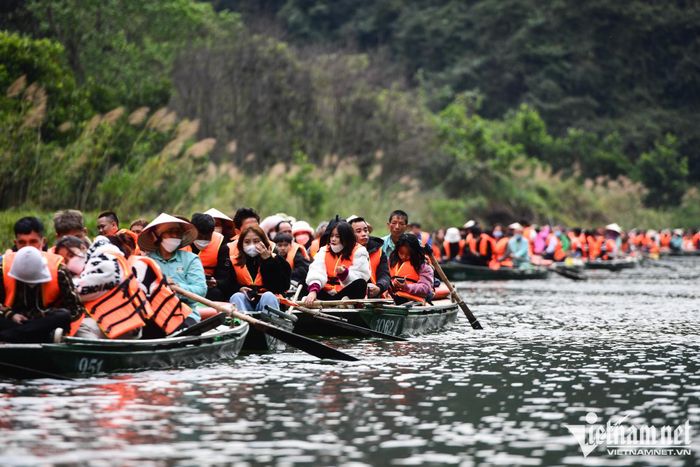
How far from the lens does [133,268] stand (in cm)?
1418

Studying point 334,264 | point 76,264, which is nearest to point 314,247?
point 334,264

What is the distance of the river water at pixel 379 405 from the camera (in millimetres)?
10023

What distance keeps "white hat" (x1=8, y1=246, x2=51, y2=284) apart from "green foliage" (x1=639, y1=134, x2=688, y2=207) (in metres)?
65.5

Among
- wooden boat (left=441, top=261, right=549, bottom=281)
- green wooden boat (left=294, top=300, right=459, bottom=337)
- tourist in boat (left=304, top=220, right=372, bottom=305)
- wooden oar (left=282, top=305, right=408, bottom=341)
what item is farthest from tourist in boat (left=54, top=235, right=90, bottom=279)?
wooden boat (left=441, top=261, right=549, bottom=281)

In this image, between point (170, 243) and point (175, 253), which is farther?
point (175, 253)

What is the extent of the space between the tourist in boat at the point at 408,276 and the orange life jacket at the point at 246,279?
2.79 metres

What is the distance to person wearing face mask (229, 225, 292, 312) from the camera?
648 inches

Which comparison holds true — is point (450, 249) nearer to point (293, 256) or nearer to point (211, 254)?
point (293, 256)

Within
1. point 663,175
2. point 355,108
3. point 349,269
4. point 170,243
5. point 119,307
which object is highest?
point 355,108

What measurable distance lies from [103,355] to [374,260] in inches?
245

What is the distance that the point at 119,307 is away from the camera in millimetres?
13594

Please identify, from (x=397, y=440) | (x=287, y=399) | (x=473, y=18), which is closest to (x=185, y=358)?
(x=287, y=399)

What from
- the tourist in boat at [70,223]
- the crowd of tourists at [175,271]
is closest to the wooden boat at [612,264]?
the crowd of tourists at [175,271]

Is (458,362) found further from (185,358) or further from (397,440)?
(397,440)
